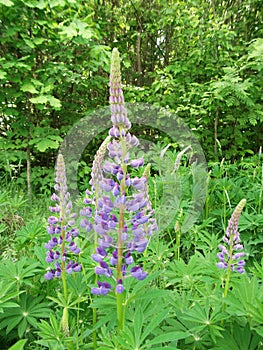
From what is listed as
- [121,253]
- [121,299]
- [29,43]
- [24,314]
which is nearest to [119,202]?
[121,253]

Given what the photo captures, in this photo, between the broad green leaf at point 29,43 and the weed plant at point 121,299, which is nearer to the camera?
the weed plant at point 121,299

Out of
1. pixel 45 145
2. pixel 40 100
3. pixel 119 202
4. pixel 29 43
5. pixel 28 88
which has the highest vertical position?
pixel 29 43

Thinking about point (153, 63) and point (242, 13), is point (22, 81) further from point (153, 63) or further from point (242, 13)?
point (242, 13)

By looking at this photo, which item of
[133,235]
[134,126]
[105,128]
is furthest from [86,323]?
[134,126]

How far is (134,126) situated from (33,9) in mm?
2460

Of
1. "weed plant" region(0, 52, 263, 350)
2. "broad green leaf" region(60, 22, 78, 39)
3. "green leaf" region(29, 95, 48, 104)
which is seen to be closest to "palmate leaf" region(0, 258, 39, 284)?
"weed plant" region(0, 52, 263, 350)

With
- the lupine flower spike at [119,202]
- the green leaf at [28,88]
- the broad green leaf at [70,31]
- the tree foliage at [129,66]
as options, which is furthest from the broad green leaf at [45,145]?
the lupine flower spike at [119,202]

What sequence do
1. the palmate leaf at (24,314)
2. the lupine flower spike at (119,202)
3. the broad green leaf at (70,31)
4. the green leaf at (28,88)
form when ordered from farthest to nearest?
the green leaf at (28,88), the broad green leaf at (70,31), the palmate leaf at (24,314), the lupine flower spike at (119,202)

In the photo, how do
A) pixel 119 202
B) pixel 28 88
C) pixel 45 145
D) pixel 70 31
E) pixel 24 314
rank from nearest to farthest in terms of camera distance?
pixel 119 202
pixel 24 314
pixel 70 31
pixel 28 88
pixel 45 145

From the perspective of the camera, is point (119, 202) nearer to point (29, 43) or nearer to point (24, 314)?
point (24, 314)

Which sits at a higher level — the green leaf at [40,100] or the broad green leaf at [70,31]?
the broad green leaf at [70,31]

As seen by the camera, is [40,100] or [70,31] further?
[40,100]

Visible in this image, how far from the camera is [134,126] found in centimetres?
587

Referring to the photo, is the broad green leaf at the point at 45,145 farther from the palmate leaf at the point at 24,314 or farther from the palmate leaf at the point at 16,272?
the palmate leaf at the point at 24,314
